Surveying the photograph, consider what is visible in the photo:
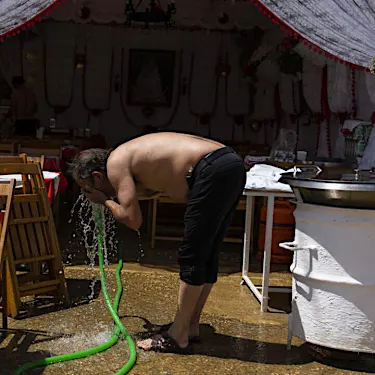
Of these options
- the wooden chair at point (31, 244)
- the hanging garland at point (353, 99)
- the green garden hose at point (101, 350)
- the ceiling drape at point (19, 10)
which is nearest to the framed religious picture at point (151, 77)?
the hanging garland at point (353, 99)

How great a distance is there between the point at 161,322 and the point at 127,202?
1056mm

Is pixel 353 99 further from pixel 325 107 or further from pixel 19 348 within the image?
pixel 19 348

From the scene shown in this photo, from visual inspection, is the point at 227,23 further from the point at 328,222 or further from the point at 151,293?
the point at 328,222

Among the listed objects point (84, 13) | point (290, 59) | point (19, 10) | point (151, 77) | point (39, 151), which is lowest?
point (39, 151)

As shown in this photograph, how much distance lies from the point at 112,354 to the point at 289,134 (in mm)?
4988

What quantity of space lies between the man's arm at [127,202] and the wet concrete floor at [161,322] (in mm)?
764

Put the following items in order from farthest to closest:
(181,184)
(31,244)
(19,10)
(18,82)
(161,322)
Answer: (18,82)
(19,10)
(31,244)
(161,322)
(181,184)

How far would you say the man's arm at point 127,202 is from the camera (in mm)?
3502

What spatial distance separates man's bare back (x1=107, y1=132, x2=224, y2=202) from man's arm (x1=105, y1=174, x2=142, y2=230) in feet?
0.18

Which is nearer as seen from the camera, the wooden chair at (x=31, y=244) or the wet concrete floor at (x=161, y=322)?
the wet concrete floor at (x=161, y=322)

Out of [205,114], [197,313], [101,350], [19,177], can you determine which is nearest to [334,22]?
[19,177]

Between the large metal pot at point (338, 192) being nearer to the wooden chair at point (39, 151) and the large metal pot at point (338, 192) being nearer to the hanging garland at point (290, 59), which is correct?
the wooden chair at point (39, 151)

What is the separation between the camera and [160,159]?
11.7 feet

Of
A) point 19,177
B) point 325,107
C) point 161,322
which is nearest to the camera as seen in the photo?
point 161,322
